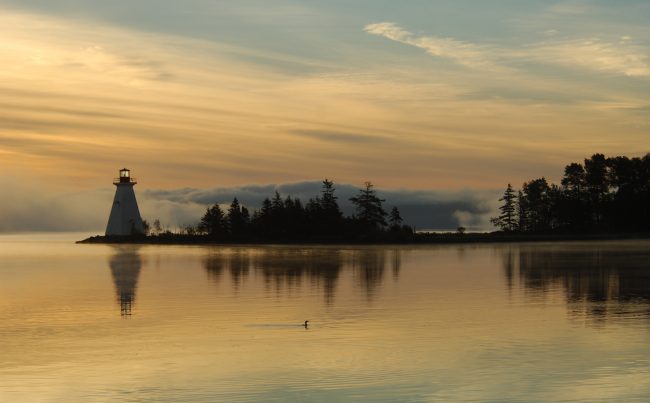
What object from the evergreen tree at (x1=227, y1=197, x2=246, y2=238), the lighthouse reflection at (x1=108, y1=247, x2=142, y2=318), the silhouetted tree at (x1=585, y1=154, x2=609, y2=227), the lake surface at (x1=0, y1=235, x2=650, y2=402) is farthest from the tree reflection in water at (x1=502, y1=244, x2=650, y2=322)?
the evergreen tree at (x1=227, y1=197, x2=246, y2=238)

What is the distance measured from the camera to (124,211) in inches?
5876

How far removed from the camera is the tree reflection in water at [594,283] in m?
32.5

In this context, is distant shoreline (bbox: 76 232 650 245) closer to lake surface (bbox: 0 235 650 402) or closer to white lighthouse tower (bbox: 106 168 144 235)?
white lighthouse tower (bbox: 106 168 144 235)

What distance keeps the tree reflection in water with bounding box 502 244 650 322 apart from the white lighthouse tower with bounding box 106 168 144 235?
89.7m

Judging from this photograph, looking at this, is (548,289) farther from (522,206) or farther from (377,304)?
(522,206)

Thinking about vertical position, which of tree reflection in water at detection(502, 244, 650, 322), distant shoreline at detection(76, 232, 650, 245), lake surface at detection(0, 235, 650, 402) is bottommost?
lake surface at detection(0, 235, 650, 402)

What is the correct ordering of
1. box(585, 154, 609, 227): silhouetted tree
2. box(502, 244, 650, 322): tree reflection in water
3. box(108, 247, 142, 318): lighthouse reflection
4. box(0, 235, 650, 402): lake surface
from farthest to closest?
box(585, 154, 609, 227): silhouetted tree, box(108, 247, 142, 318): lighthouse reflection, box(502, 244, 650, 322): tree reflection in water, box(0, 235, 650, 402): lake surface

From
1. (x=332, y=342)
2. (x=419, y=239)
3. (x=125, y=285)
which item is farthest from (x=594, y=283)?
(x=419, y=239)

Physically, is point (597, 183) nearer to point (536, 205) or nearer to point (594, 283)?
point (536, 205)

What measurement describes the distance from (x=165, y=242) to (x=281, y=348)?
482ft

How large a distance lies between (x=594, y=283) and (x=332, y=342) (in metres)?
25.6

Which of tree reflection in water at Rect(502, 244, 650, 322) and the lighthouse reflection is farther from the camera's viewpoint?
the lighthouse reflection

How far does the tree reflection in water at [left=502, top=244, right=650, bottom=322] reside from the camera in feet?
107

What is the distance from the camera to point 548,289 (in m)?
42.0
